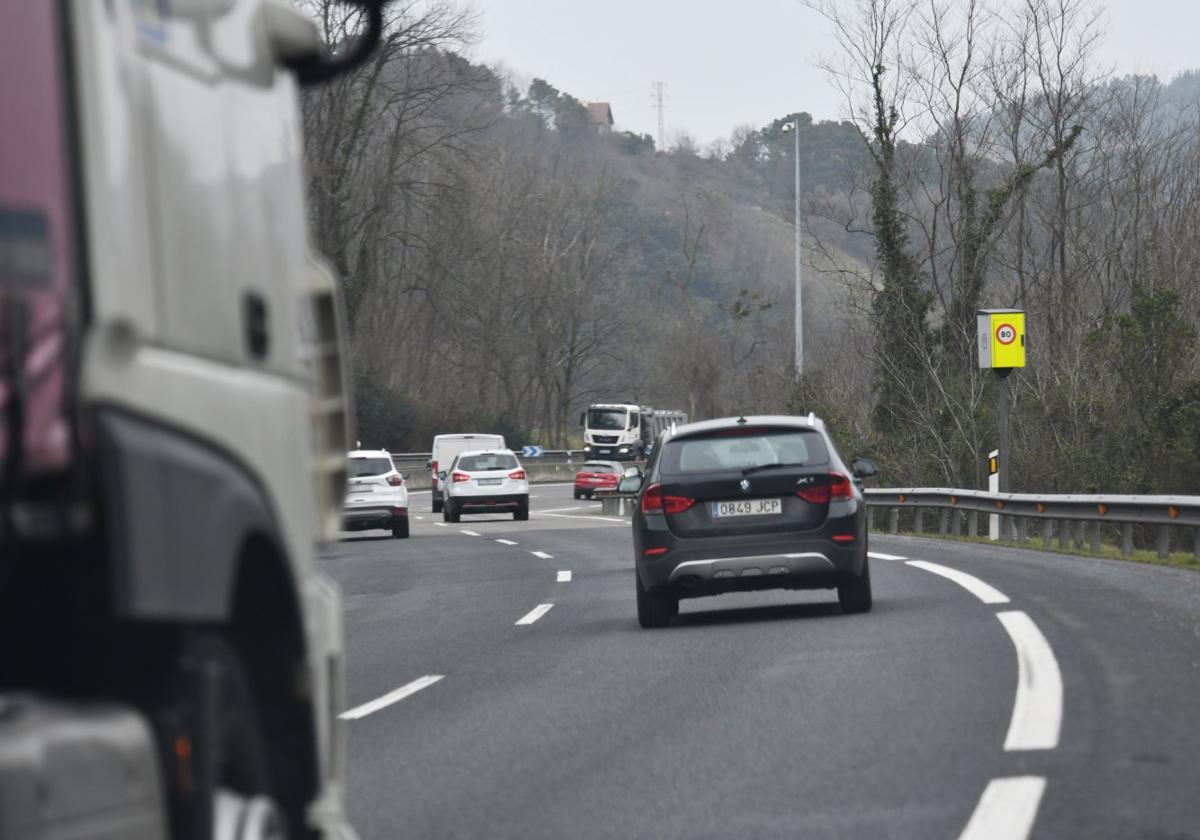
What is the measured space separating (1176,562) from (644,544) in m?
7.89

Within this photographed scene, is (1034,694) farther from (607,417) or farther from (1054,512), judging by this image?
(607,417)

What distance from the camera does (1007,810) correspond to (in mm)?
6598

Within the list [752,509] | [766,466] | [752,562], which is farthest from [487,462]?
[752,562]

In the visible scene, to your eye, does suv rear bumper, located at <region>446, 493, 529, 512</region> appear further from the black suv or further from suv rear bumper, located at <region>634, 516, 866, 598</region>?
suv rear bumper, located at <region>634, 516, 866, 598</region>

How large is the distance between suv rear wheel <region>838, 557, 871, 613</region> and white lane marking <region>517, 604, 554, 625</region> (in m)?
2.72

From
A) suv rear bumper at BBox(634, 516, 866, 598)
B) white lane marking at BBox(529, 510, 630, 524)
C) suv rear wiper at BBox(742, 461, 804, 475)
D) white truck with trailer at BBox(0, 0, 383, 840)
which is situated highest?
white truck with trailer at BBox(0, 0, 383, 840)

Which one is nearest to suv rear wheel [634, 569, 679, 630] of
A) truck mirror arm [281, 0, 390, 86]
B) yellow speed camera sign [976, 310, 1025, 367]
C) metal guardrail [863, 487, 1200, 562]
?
metal guardrail [863, 487, 1200, 562]

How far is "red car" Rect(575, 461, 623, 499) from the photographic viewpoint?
217 ft

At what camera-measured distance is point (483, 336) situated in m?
92.8

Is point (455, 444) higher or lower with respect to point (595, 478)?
higher

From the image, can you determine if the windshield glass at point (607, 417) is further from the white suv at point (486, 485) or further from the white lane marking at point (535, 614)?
the white lane marking at point (535, 614)

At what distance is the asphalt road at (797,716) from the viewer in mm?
6805

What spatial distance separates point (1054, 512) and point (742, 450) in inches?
443

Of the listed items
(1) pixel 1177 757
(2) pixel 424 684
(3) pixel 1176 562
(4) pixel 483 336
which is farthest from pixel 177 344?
(4) pixel 483 336
